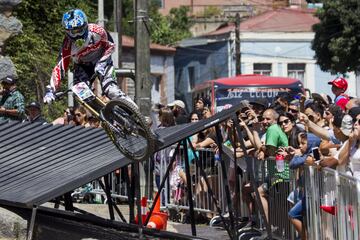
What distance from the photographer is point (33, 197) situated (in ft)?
33.9

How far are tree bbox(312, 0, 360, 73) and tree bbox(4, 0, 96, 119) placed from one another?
18.8 m

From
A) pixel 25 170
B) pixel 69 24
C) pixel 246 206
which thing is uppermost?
pixel 69 24

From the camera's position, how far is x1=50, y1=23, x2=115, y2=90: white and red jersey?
1151 centimetres

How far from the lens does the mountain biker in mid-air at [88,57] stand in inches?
449

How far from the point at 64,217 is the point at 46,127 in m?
1.86

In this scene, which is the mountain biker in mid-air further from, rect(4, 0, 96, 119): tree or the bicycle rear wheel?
rect(4, 0, 96, 119): tree

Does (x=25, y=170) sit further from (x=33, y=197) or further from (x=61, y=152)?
(x=33, y=197)

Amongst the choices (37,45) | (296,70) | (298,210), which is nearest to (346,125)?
(298,210)

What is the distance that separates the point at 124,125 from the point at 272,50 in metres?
45.4

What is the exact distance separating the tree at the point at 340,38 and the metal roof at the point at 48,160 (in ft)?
99.4

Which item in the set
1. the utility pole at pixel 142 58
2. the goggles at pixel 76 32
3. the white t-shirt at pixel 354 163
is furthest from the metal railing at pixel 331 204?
the utility pole at pixel 142 58

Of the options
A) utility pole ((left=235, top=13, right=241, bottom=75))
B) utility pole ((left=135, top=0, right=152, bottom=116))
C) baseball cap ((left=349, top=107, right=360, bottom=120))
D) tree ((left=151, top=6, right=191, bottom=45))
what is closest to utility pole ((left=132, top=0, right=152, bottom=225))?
utility pole ((left=135, top=0, right=152, bottom=116))

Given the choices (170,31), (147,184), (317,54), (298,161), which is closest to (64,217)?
(298,161)

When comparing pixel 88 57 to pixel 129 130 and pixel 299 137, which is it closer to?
pixel 129 130
